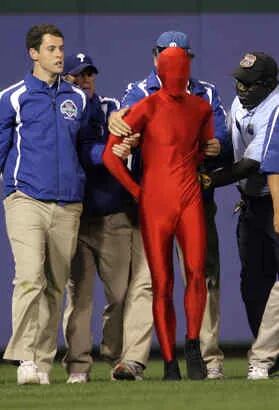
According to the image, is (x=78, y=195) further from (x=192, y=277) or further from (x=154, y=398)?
(x=154, y=398)

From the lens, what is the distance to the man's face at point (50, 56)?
1020 centimetres

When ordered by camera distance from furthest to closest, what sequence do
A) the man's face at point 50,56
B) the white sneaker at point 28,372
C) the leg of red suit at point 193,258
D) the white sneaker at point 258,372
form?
the white sneaker at point 258,372 → the man's face at point 50,56 → the leg of red suit at point 193,258 → the white sneaker at point 28,372

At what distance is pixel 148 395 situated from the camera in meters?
9.23

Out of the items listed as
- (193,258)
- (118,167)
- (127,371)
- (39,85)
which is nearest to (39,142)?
(39,85)

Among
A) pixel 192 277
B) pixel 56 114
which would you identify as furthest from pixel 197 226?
pixel 56 114

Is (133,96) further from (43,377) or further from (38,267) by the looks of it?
(43,377)

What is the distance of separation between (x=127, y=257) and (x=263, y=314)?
33.6 inches

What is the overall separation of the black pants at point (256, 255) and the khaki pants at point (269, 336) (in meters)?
0.28

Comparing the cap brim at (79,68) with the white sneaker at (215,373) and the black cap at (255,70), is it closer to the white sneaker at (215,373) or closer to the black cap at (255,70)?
the black cap at (255,70)

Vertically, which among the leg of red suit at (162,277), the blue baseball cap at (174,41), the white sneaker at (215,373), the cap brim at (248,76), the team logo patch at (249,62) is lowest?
the white sneaker at (215,373)

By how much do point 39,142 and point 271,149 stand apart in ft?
4.19

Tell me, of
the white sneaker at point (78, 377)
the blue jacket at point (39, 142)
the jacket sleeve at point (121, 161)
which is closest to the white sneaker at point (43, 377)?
the white sneaker at point (78, 377)

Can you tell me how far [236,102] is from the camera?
10758mm

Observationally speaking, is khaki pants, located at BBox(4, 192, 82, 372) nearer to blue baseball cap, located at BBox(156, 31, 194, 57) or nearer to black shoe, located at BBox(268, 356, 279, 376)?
blue baseball cap, located at BBox(156, 31, 194, 57)
